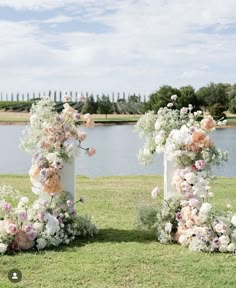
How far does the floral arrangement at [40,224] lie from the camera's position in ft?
22.0

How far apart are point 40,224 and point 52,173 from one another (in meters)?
0.74

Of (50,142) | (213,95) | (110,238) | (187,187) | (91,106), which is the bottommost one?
(110,238)

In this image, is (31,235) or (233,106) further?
(233,106)

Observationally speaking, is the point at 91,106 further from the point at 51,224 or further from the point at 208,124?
the point at 51,224

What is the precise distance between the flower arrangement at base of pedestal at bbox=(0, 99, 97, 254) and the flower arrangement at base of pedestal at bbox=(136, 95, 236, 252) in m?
0.90

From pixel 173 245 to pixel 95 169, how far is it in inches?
517

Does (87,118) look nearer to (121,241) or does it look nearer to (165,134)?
(165,134)

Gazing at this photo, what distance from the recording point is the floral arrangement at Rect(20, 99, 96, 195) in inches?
287

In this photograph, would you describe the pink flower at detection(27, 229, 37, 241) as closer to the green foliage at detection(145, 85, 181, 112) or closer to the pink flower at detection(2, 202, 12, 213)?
the pink flower at detection(2, 202, 12, 213)

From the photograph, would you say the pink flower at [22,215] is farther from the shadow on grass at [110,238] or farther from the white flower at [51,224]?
the shadow on grass at [110,238]

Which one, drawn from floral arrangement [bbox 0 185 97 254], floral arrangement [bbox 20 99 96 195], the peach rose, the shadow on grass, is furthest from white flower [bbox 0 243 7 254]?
the peach rose

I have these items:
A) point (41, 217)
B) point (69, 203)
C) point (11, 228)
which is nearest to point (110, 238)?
point (69, 203)

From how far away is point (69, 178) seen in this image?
7523mm

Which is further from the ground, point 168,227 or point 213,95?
point 213,95
